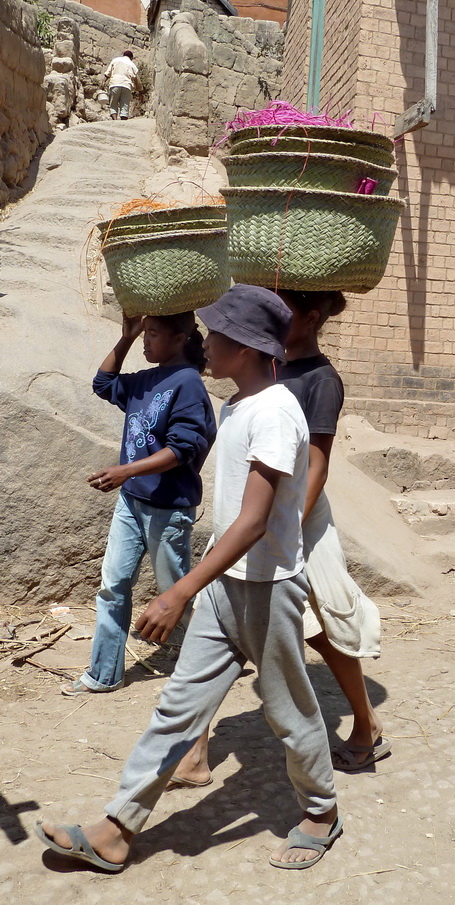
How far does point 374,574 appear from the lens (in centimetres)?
500

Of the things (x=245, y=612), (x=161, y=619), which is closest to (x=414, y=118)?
(x=245, y=612)

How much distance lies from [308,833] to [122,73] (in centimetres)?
1443

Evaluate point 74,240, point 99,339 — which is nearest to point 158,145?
point 74,240

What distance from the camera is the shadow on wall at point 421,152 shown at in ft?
24.5

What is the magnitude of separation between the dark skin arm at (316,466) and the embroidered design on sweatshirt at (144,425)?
848mm

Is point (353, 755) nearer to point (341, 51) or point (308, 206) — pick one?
point (308, 206)

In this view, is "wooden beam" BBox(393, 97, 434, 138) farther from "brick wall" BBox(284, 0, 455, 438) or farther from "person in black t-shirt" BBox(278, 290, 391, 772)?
"person in black t-shirt" BBox(278, 290, 391, 772)

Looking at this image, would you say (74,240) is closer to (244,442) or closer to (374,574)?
(374,574)

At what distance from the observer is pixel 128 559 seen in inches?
138

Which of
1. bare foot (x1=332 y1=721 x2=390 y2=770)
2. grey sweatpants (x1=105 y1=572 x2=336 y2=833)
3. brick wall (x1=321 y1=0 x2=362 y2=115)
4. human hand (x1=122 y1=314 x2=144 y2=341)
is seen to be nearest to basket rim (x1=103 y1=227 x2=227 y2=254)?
human hand (x1=122 y1=314 x2=144 y2=341)

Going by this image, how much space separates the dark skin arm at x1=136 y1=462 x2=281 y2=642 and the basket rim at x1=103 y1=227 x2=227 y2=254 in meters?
1.39

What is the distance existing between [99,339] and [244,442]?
11.0ft

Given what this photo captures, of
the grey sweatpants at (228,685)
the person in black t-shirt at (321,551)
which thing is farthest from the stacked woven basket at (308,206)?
the grey sweatpants at (228,685)

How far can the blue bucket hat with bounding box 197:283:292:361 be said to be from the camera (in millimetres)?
2283
